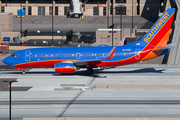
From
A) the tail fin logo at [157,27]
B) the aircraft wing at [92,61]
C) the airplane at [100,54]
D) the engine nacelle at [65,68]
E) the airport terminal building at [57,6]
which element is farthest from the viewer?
the airport terminal building at [57,6]

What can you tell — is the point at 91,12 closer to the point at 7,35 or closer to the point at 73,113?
the point at 7,35

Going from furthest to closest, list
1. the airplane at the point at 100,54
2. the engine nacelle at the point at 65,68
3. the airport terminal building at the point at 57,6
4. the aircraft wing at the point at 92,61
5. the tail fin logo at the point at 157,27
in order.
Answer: the airport terminal building at the point at 57,6
the tail fin logo at the point at 157,27
the airplane at the point at 100,54
the engine nacelle at the point at 65,68
the aircraft wing at the point at 92,61

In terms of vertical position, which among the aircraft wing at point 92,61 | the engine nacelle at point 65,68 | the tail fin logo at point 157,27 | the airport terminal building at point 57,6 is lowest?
the engine nacelle at point 65,68

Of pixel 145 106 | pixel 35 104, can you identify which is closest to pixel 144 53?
pixel 145 106

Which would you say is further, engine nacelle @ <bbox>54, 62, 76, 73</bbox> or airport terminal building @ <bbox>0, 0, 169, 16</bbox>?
airport terminal building @ <bbox>0, 0, 169, 16</bbox>

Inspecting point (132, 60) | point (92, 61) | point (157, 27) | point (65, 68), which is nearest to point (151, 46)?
point (157, 27)

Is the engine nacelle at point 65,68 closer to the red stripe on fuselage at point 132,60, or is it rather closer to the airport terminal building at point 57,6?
the red stripe on fuselage at point 132,60

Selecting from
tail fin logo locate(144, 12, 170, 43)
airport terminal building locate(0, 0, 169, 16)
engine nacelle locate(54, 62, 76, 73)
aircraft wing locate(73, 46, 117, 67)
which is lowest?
engine nacelle locate(54, 62, 76, 73)

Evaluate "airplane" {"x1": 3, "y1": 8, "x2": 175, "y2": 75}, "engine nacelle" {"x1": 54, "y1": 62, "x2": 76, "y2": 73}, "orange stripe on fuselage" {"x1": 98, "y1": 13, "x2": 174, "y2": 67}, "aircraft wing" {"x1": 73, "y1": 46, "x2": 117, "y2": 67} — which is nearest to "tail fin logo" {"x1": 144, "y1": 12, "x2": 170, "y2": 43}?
"airplane" {"x1": 3, "y1": 8, "x2": 175, "y2": 75}

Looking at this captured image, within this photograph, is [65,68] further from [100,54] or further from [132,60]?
[132,60]

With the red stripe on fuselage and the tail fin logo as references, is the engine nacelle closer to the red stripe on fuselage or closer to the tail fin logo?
the red stripe on fuselage

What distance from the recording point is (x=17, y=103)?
30047 millimetres

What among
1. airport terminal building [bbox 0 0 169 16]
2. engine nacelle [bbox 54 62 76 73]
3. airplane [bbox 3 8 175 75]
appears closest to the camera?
engine nacelle [bbox 54 62 76 73]

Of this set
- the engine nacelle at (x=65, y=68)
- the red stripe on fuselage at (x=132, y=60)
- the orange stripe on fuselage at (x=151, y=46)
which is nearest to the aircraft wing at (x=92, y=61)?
the engine nacelle at (x=65, y=68)
